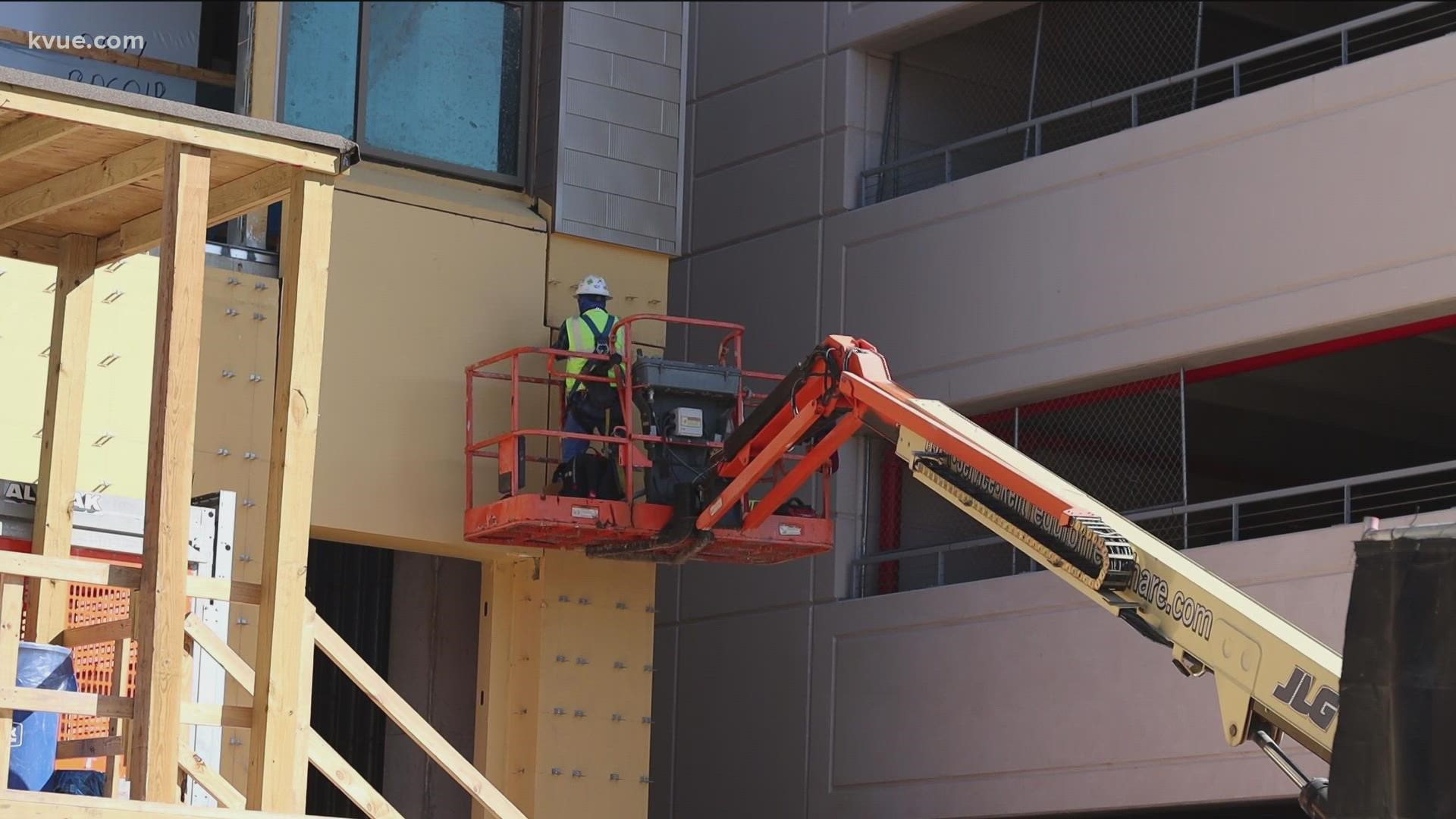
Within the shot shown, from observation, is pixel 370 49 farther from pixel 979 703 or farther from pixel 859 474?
pixel 979 703

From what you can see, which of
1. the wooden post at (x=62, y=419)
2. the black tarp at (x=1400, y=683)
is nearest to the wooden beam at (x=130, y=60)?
the wooden post at (x=62, y=419)

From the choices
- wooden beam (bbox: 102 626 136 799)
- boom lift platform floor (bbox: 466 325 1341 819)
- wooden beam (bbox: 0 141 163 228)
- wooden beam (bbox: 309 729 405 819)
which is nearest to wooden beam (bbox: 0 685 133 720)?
wooden beam (bbox: 102 626 136 799)

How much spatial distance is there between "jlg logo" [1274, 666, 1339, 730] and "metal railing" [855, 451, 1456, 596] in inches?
258

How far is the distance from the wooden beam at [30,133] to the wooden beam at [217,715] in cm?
296

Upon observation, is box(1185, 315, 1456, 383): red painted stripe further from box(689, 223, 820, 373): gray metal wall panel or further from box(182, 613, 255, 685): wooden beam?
box(182, 613, 255, 685): wooden beam

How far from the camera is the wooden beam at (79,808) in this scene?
29.0 ft

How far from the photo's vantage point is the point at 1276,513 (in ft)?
61.6

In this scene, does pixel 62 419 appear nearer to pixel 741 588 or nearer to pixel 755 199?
pixel 741 588

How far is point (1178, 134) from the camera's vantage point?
18.1 m

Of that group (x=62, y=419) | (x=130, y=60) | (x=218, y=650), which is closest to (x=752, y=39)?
(x=130, y=60)

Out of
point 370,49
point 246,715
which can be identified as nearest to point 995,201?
point 370,49

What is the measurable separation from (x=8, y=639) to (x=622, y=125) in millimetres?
8896

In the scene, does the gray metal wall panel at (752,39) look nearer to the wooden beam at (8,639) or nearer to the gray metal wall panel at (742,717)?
the gray metal wall panel at (742,717)

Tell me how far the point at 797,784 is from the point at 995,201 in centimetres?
640
